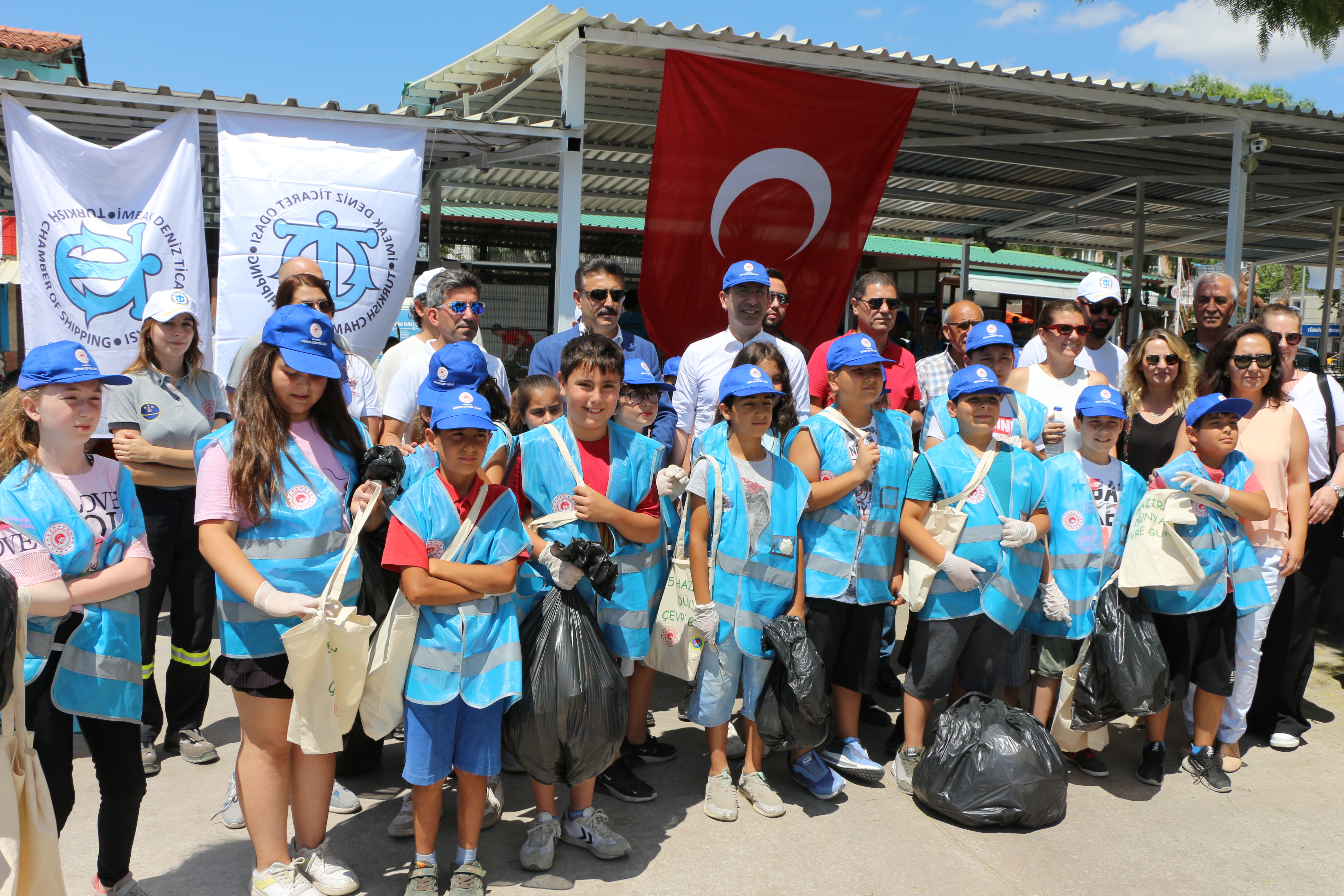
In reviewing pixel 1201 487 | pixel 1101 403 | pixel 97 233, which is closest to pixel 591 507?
pixel 1101 403

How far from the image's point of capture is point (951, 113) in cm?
765

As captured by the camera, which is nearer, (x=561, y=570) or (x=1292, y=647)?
(x=561, y=570)

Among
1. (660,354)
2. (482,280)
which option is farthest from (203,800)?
(482,280)

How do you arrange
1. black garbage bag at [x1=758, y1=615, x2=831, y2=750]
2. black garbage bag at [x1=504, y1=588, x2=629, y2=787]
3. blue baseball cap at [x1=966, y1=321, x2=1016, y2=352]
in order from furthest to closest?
blue baseball cap at [x1=966, y1=321, x2=1016, y2=352], black garbage bag at [x1=758, y1=615, x2=831, y2=750], black garbage bag at [x1=504, y1=588, x2=629, y2=787]

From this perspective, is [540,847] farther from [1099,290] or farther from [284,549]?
[1099,290]

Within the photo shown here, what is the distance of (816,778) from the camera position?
372 centimetres

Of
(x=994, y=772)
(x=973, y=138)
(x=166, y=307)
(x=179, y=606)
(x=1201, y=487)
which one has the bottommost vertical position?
(x=994, y=772)

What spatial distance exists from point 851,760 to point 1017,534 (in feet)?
3.81

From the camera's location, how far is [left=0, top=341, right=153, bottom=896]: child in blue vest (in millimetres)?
2510

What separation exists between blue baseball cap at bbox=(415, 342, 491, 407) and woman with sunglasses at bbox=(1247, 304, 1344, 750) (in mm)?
3728

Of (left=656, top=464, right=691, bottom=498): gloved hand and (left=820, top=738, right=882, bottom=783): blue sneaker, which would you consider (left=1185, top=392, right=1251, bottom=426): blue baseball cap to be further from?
(left=656, top=464, right=691, bottom=498): gloved hand

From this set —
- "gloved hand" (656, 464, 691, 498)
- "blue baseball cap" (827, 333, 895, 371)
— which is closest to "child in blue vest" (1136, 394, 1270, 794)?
"blue baseball cap" (827, 333, 895, 371)

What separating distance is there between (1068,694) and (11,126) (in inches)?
244

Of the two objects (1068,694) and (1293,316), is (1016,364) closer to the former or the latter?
(1293,316)
